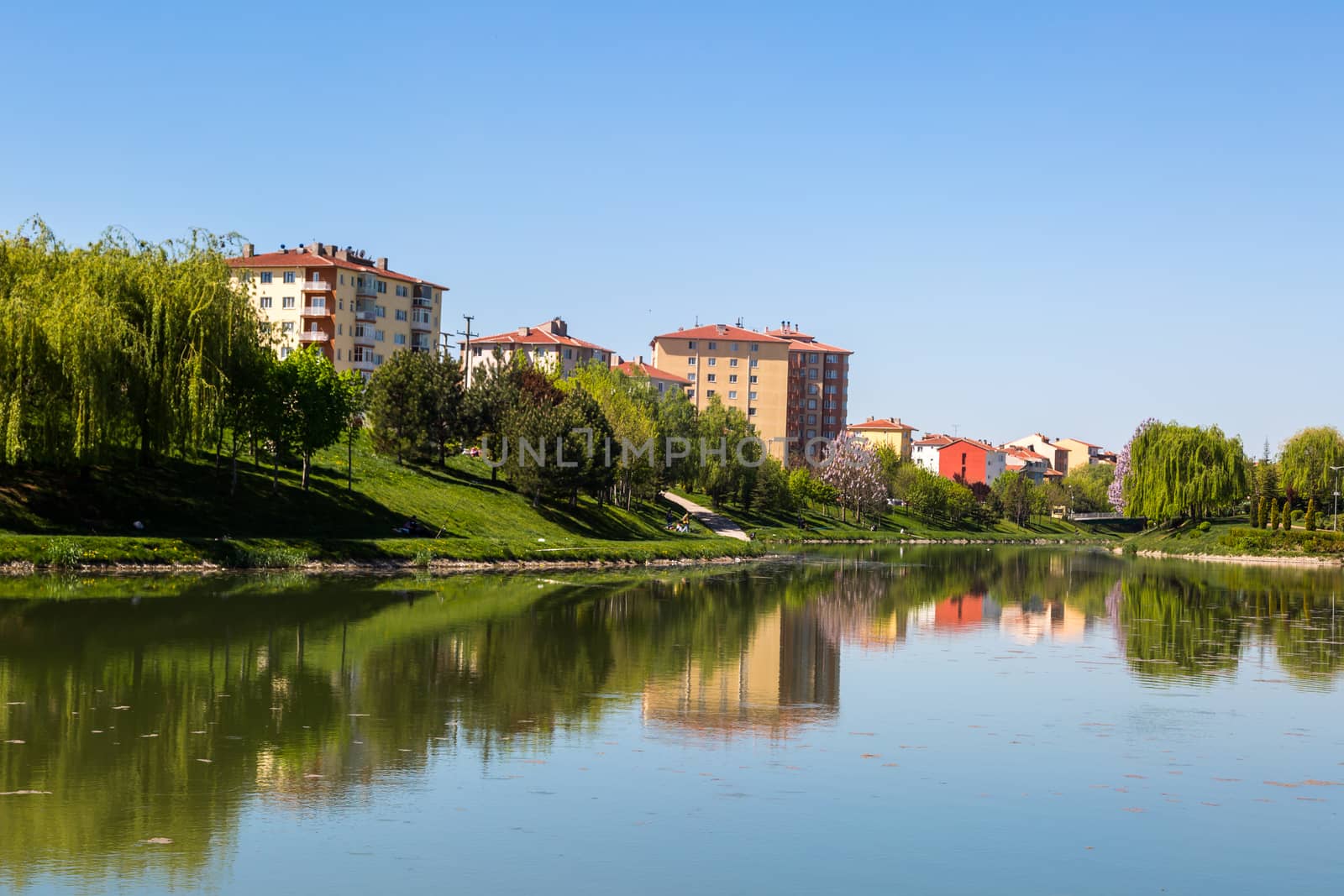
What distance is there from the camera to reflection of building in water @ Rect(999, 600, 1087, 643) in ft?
126

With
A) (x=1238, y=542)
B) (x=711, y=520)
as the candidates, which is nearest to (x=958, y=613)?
(x=711, y=520)

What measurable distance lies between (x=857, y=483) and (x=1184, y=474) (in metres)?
36.7

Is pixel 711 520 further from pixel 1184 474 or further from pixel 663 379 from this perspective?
pixel 663 379

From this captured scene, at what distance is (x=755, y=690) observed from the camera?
80.8 feet

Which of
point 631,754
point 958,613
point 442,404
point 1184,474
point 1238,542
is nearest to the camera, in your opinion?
point 631,754

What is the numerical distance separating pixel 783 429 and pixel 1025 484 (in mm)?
36561

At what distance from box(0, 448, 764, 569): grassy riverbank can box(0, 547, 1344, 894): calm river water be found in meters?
7.63

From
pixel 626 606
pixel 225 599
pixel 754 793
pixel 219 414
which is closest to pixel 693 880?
pixel 754 793

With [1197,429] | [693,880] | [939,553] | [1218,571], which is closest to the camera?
[693,880]

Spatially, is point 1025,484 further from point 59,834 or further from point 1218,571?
point 59,834

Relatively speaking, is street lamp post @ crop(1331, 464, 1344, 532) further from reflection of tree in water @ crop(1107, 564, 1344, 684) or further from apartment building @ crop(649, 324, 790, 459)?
apartment building @ crop(649, 324, 790, 459)

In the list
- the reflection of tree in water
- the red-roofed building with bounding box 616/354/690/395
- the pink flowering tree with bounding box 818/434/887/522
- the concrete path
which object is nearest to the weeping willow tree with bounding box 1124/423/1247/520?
the pink flowering tree with bounding box 818/434/887/522

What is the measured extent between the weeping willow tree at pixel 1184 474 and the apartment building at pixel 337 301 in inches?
2525

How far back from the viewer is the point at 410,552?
5275 centimetres
